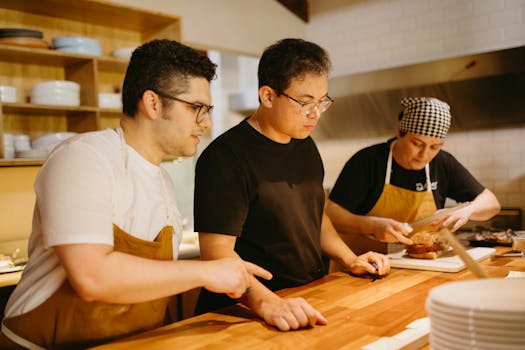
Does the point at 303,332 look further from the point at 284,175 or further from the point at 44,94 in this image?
the point at 44,94

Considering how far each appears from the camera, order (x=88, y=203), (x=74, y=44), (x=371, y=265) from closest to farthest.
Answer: (x=88, y=203) < (x=371, y=265) < (x=74, y=44)

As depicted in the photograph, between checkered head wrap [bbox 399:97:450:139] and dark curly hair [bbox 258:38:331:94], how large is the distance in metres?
1.01

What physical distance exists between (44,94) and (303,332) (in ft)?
9.43

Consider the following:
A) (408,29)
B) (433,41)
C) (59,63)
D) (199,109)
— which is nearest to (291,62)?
(199,109)

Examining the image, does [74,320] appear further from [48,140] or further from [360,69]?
[360,69]

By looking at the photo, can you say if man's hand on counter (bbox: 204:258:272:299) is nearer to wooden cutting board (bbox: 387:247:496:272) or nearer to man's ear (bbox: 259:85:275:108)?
man's ear (bbox: 259:85:275:108)

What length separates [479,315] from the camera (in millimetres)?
907

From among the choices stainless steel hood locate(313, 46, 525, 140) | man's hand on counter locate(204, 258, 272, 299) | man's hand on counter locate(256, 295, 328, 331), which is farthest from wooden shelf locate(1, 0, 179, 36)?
man's hand on counter locate(256, 295, 328, 331)

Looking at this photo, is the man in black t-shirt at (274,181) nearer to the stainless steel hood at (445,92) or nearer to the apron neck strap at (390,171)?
the apron neck strap at (390,171)

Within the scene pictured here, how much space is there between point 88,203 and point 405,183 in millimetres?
2175

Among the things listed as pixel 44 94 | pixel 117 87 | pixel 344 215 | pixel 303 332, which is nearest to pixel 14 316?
pixel 303 332

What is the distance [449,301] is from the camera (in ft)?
3.13

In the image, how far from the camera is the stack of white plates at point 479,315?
890 millimetres

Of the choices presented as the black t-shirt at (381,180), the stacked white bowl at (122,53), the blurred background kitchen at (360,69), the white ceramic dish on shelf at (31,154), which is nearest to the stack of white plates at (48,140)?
the white ceramic dish on shelf at (31,154)
